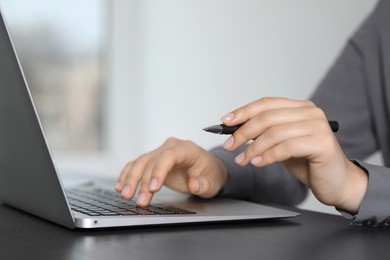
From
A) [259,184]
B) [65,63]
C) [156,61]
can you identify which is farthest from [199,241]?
[65,63]

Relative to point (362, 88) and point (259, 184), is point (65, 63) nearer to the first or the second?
point (362, 88)

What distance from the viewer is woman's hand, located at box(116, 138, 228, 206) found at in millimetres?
855

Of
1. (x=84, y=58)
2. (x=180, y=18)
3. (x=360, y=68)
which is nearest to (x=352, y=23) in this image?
(x=180, y=18)

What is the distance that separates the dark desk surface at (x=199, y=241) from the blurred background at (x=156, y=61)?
2.10 m

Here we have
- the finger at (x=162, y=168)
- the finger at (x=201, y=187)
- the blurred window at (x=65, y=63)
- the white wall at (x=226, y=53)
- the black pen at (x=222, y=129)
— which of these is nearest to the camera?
the black pen at (x=222, y=129)

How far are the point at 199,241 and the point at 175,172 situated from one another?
15.1 inches

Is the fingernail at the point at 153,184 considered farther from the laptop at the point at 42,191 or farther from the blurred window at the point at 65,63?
the blurred window at the point at 65,63

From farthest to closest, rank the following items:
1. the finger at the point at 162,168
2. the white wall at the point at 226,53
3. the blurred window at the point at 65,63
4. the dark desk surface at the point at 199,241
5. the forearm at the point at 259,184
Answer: the blurred window at the point at 65,63 → the white wall at the point at 226,53 → the forearm at the point at 259,184 → the finger at the point at 162,168 → the dark desk surface at the point at 199,241

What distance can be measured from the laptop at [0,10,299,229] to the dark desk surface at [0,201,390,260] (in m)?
0.01

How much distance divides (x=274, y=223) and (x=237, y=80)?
7.39 ft

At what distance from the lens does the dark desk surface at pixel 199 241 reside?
57 centimetres

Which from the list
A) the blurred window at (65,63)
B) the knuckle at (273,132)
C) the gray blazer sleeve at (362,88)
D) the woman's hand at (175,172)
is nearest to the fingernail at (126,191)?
the woman's hand at (175,172)

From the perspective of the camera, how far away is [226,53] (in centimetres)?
300

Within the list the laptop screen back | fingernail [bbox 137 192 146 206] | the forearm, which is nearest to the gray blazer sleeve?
the forearm
